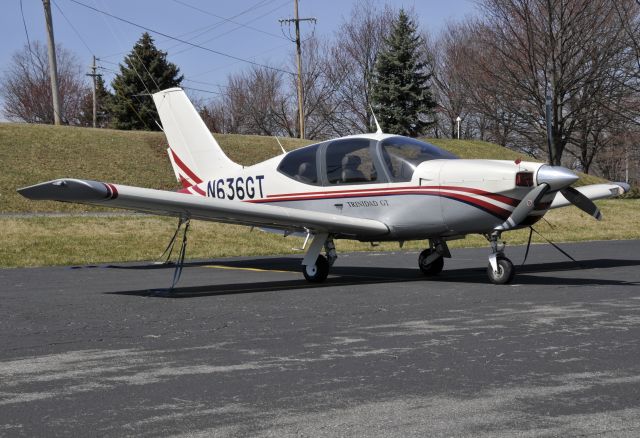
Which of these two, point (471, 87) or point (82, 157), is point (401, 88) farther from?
point (82, 157)

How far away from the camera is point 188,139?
50.9 feet

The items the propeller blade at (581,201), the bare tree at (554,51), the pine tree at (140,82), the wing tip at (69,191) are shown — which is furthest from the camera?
the pine tree at (140,82)

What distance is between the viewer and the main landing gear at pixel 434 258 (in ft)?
42.3

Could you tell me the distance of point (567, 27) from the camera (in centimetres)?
3944

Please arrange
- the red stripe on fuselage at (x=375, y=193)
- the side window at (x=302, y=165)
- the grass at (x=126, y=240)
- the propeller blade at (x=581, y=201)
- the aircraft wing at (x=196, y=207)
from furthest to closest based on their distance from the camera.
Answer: the grass at (x=126, y=240) → the side window at (x=302, y=165) → the propeller blade at (x=581, y=201) → the red stripe on fuselage at (x=375, y=193) → the aircraft wing at (x=196, y=207)

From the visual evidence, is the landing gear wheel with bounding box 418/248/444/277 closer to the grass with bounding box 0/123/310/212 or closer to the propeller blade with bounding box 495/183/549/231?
the propeller blade with bounding box 495/183/549/231

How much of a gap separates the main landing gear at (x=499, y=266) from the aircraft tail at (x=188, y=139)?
611 cm

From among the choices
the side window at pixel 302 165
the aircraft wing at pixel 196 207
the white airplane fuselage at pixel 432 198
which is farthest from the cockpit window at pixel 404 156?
the side window at pixel 302 165

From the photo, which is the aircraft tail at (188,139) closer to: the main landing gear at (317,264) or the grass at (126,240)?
the grass at (126,240)

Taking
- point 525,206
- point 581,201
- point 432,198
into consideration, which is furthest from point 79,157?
point 525,206

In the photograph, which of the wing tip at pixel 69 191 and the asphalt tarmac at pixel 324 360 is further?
the wing tip at pixel 69 191

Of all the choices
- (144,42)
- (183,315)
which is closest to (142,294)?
(183,315)

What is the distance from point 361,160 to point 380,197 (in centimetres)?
76

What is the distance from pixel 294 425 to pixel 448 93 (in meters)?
69.2
